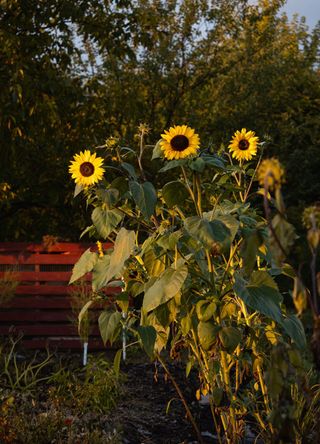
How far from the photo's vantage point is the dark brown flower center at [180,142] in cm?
361

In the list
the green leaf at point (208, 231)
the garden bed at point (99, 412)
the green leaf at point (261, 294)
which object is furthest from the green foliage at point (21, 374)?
the green leaf at point (208, 231)

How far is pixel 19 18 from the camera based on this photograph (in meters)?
9.57

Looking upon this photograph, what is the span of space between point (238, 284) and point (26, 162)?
267 inches

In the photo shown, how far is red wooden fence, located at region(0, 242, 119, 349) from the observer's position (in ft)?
30.6

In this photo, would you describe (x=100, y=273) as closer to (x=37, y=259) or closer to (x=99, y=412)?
(x=99, y=412)

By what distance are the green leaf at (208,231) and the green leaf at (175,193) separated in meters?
0.38

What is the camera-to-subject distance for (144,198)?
11.8 feet

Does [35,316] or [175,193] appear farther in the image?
[35,316]

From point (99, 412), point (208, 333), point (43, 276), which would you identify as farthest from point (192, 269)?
point (43, 276)

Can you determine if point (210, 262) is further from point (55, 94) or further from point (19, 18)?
point (19, 18)

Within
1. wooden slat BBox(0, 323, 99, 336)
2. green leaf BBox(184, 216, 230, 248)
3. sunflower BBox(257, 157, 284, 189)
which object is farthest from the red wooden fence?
sunflower BBox(257, 157, 284, 189)

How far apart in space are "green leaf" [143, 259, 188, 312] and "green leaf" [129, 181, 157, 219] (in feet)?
0.91

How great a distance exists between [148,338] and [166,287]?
296 millimetres

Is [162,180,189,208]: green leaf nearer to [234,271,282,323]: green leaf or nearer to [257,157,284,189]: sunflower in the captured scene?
[234,271,282,323]: green leaf
